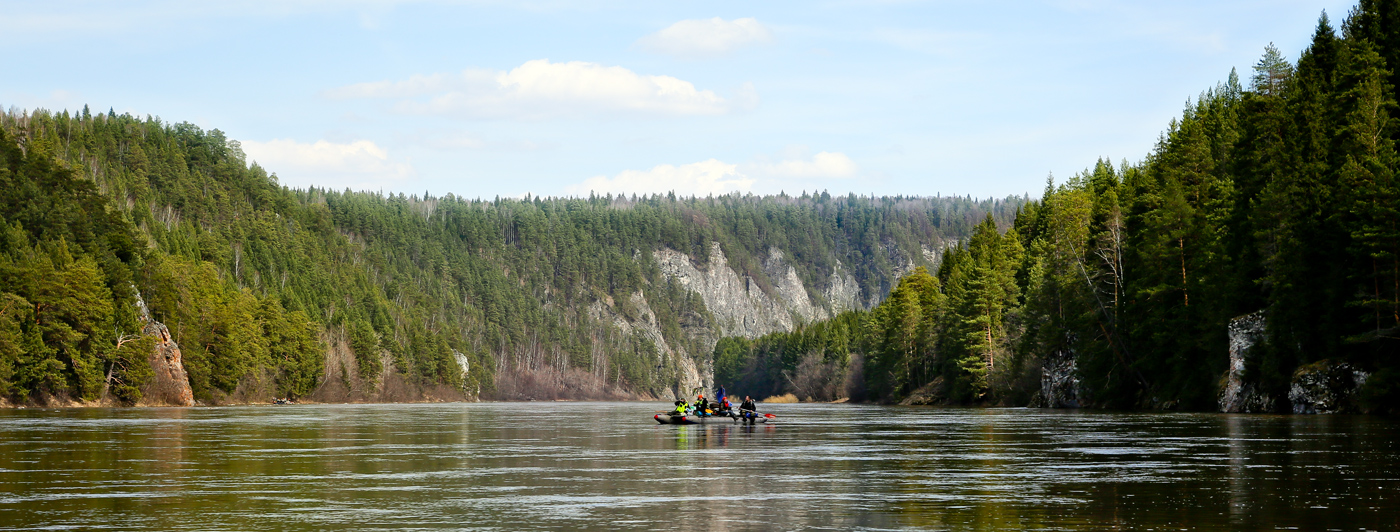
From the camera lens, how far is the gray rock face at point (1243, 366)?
64688 millimetres

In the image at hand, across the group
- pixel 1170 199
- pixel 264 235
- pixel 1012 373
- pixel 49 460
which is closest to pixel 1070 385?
pixel 1012 373

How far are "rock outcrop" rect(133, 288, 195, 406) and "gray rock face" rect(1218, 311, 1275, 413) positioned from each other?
285 feet

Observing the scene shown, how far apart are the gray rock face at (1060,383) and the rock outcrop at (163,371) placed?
248ft

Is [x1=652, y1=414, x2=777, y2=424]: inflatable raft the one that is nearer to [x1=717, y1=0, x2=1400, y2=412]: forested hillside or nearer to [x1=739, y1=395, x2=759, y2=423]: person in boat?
[x1=739, y1=395, x2=759, y2=423]: person in boat

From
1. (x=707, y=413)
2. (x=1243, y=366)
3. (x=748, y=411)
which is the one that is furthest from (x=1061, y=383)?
(x=748, y=411)

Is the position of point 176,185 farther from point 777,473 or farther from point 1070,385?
point 777,473

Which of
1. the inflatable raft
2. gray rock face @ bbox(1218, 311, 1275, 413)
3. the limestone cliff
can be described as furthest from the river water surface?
the limestone cliff

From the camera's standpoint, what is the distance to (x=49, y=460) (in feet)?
102

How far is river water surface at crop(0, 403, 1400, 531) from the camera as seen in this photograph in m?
18.6

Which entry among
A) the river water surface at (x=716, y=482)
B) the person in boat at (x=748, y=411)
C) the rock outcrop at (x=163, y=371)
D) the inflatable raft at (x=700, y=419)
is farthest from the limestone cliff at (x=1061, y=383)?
the rock outcrop at (x=163, y=371)

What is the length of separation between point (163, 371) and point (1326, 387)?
94491mm

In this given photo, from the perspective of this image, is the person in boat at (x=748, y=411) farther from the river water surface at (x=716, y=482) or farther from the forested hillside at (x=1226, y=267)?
the forested hillside at (x=1226, y=267)

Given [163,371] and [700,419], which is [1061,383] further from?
[163,371]

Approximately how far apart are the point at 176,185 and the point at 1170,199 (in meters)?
159
